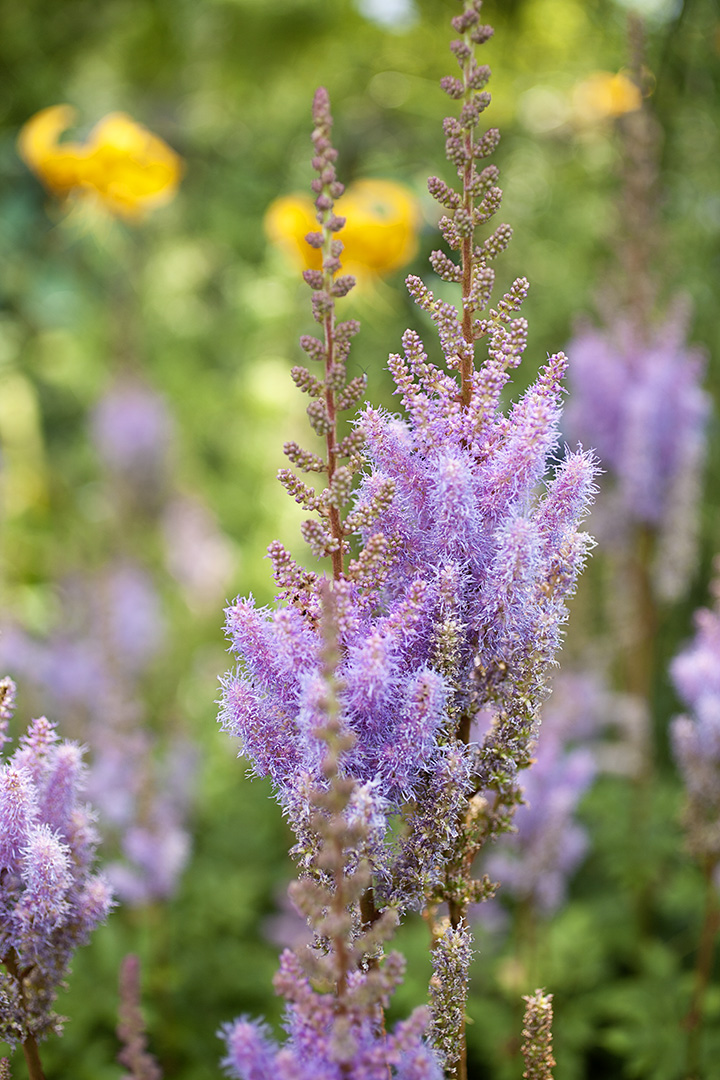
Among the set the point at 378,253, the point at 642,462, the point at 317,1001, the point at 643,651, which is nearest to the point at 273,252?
the point at 378,253

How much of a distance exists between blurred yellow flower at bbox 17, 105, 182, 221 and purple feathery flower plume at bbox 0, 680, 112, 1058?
6.09 feet

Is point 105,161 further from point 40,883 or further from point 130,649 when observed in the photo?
point 130,649

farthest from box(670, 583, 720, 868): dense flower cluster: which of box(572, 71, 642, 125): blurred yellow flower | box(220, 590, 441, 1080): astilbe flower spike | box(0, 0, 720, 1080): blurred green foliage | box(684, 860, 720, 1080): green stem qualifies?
box(572, 71, 642, 125): blurred yellow flower

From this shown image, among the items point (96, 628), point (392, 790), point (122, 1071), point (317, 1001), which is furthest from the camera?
point (96, 628)

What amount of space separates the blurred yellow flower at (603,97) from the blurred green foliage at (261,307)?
0.10 metres

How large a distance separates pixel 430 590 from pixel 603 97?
9.71ft

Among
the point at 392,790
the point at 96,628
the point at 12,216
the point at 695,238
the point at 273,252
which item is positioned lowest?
the point at 392,790

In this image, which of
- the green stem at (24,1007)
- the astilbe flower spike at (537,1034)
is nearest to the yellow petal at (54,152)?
the green stem at (24,1007)

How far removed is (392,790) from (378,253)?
149 centimetres

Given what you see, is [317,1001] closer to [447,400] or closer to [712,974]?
[447,400]

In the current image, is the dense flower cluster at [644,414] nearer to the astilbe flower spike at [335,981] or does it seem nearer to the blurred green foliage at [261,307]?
the blurred green foliage at [261,307]

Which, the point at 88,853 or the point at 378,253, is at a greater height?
the point at 378,253

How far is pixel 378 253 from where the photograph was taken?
2.12 meters

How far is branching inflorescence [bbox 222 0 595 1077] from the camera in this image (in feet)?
3.11
